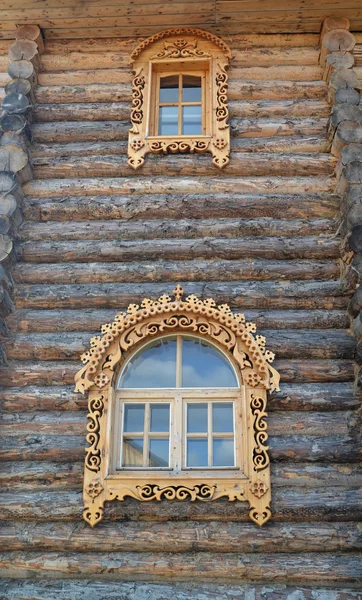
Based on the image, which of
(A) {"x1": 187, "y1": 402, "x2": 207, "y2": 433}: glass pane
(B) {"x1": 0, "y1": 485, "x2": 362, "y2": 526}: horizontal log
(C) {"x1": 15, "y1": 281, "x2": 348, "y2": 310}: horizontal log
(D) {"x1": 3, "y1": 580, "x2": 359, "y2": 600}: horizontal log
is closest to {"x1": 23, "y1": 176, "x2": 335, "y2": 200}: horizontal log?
(C) {"x1": 15, "y1": 281, "x2": 348, "y2": 310}: horizontal log

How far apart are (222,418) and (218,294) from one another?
1309 mm

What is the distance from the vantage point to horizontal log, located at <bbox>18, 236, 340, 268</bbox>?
6957 millimetres

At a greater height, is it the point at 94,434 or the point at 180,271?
the point at 180,271

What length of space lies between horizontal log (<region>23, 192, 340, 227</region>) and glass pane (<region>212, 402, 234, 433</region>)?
86.5 inches

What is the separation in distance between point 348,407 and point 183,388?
1622mm

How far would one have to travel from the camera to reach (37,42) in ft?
27.3

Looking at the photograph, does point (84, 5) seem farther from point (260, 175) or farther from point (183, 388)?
point (183, 388)

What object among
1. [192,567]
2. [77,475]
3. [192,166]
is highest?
[192,166]

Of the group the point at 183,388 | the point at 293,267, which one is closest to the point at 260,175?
the point at 293,267

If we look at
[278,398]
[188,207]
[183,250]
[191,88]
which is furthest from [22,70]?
[278,398]

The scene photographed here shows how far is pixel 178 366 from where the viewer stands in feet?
21.3

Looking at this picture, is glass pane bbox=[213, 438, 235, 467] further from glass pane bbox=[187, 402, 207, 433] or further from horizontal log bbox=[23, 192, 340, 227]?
horizontal log bbox=[23, 192, 340, 227]

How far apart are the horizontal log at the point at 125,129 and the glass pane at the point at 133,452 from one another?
3747 mm

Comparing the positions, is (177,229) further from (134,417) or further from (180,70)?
(180,70)
